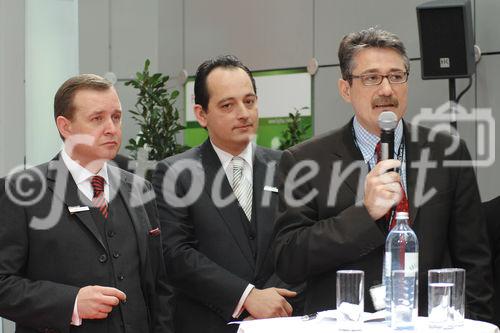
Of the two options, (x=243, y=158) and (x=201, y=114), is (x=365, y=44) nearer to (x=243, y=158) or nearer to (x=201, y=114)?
(x=243, y=158)

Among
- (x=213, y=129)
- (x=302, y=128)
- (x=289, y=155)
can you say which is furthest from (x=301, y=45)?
(x=289, y=155)

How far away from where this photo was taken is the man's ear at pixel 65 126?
11.2 ft

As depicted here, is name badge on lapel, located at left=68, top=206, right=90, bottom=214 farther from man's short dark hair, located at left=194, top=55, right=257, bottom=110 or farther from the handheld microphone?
the handheld microphone

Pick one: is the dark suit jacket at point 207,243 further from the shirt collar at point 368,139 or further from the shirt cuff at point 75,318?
the shirt collar at point 368,139

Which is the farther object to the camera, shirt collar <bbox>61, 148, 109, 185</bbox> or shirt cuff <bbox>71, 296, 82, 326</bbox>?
shirt collar <bbox>61, 148, 109, 185</bbox>

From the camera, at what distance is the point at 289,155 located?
3.03m

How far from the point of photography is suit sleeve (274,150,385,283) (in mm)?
2650

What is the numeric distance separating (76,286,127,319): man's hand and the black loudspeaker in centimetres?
315

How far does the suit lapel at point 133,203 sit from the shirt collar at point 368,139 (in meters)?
0.95

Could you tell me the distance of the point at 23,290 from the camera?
10.2 feet

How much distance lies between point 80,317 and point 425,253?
49.0 inches

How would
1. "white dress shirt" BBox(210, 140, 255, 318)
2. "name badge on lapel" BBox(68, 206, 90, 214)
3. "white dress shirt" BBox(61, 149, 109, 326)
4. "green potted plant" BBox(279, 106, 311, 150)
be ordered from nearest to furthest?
"name badge on lapel" BBox(68, 206, 90, 214) < "white dress shirt" BBox(61, 149, 109, 326) < "white dress shirt" BBox(210, 140, 255, 318) < "green potted plant" BBox(279, 106, 311, 150)

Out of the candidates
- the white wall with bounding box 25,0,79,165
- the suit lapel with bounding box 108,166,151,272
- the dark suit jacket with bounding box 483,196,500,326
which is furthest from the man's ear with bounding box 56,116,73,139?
the white wall with bounding box 25,0,79,165

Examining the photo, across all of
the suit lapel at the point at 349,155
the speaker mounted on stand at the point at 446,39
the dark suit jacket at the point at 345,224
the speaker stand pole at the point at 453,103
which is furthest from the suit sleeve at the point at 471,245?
the speaker stand pole at the point at 453,103
